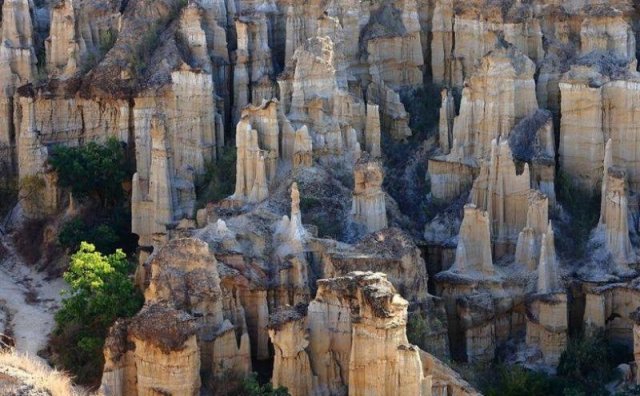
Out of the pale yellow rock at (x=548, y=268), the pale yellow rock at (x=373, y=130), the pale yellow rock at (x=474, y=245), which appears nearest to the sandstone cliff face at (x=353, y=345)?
the pale yellow rock at (x=548, y=268)

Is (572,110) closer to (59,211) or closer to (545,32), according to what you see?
(545,32)

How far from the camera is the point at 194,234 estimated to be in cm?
3906

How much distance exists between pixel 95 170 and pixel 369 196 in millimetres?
9536

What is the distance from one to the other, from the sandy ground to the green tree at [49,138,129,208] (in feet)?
8.30

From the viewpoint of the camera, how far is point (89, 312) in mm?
39094

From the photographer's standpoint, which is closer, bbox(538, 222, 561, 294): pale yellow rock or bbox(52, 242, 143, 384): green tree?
bbox(52, 242, 143, 384): green tree

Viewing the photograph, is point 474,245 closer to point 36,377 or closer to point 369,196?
point 369,196

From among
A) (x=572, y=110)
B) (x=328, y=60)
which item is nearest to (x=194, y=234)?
(x=328, y=60)

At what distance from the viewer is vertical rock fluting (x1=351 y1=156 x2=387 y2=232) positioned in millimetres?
39719

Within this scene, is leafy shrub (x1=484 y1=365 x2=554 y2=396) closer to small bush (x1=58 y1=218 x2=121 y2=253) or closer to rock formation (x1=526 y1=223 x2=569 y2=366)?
rock formation (x1=526 y1=223 x2=569 y2=366)

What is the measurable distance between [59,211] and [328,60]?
907cm

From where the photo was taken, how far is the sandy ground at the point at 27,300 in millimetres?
40656

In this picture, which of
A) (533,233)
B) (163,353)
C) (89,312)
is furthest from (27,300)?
(533,233)

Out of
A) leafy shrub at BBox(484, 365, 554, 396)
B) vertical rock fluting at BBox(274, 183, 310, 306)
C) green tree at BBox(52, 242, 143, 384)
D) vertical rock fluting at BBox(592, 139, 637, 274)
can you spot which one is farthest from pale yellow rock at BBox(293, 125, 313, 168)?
leafy shrub at BBox(484, 365, 554, 396)
